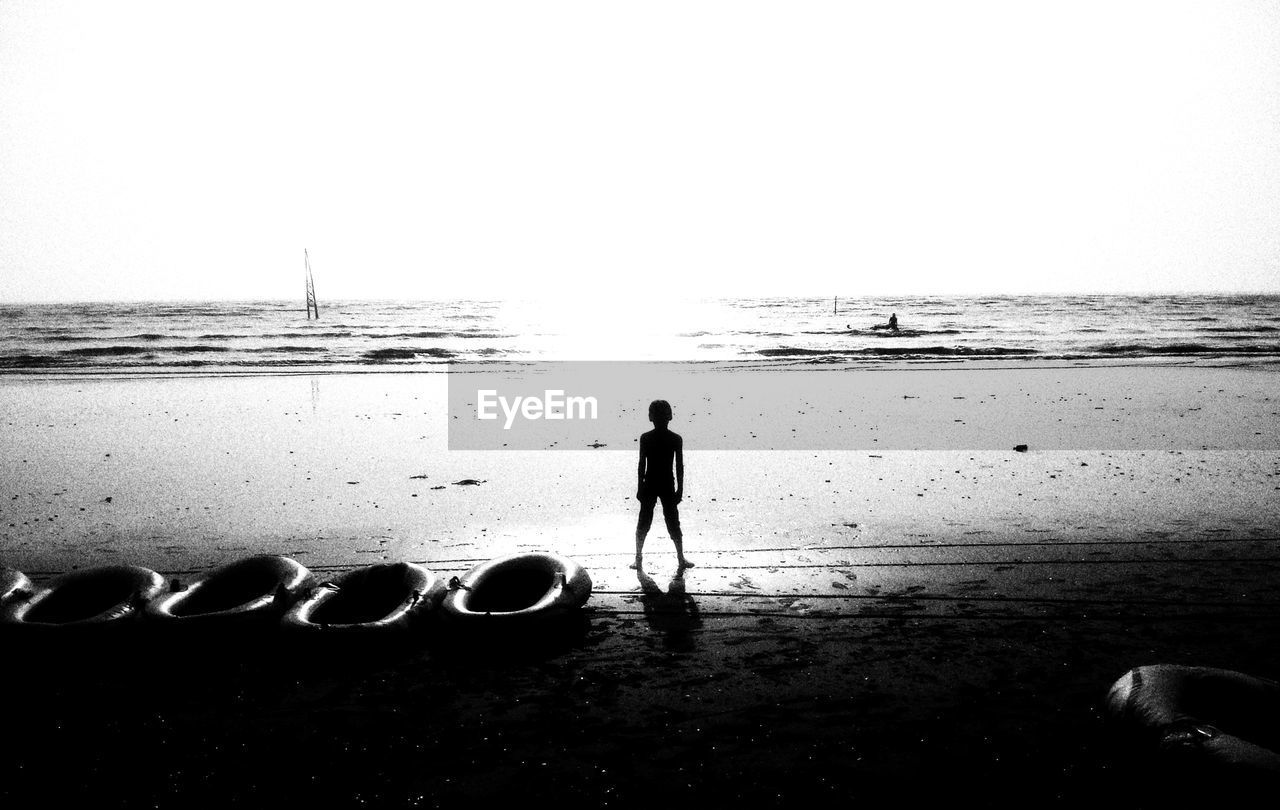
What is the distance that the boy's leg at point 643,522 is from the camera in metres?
7.86

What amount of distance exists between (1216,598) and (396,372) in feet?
81.6

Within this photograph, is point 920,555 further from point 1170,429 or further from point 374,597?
point 1170,429

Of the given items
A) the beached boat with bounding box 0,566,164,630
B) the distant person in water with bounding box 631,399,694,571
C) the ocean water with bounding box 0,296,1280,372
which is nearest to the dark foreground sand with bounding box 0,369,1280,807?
the distant person in water with bounding box 631,399,694,571

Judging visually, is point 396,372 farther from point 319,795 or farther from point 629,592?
Answer: point 319,795

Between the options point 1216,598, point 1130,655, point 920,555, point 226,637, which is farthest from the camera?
point 920,555

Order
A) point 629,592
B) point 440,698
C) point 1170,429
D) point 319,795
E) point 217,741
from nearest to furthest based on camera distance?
point 319,795, point 217,741, point 440,698, point 629,592, point 1170,429

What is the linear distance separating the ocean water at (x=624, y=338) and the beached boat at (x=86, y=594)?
2254 cm

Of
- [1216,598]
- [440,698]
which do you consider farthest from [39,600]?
[1216,598]

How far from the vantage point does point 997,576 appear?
24.6ft

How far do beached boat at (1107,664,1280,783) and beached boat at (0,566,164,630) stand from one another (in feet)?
25.4

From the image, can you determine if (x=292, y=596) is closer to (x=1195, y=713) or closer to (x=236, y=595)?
(x=236, y=595)

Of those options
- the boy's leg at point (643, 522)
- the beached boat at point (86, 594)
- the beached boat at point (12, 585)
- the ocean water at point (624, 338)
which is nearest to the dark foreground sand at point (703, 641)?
the boy's leg at point (643, 522)

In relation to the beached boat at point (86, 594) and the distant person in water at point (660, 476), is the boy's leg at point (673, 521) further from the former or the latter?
the beached boat at point (86, 594)

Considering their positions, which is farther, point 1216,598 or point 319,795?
point 1216,598
